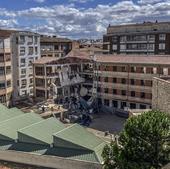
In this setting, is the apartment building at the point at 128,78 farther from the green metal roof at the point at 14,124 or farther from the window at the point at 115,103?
the green metal roof at the point at 14,124

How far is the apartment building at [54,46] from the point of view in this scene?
126 metres

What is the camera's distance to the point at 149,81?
8631 centimetres

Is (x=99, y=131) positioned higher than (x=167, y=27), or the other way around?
(x=167, y=27)

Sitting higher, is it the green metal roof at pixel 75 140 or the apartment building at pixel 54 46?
the apartment building at pixel 54 46

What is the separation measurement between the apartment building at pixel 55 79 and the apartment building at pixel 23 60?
6.85m

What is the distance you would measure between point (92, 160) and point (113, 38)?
90.1 m

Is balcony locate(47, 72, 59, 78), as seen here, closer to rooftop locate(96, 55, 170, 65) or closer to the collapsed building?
the collapsed building

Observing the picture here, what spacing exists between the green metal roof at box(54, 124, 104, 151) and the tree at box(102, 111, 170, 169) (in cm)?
1057

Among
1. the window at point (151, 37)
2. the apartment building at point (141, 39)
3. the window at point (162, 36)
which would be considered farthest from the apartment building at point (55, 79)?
the window at point (162, 36)

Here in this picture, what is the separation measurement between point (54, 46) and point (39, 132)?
83.8 meters

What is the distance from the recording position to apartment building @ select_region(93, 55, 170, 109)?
282 ft

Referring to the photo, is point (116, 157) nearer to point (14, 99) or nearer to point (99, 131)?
point (99, 131)

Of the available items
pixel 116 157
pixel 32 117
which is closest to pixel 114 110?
pixel 32 117

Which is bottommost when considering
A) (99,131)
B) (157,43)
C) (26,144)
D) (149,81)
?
(99,131)
